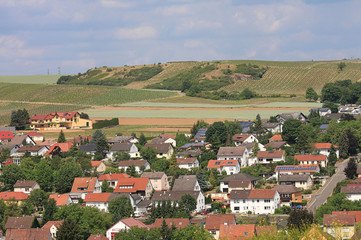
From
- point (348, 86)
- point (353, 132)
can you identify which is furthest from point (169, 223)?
point (348, 86)

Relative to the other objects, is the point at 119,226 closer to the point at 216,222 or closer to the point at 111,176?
the point at 216,222

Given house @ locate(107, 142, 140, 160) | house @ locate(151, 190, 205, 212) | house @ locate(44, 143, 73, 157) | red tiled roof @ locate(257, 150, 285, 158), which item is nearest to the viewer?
house @ locate(151, 190, 205, 212)

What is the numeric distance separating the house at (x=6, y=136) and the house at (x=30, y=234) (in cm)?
4156

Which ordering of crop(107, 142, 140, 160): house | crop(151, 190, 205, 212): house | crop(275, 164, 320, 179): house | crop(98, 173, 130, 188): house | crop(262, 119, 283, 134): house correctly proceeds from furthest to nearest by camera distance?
crop(262, 119, 283, 134): house
crop(107, 142, 140, 160): house
crop(98, 173, 130, 188): house
crop(275, 164, 320, 179): house
crop(151, 190, 205, 212): house

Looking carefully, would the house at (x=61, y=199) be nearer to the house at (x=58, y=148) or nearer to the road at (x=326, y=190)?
the house at (x=58, y=148)

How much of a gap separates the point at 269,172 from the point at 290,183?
4.73 meters

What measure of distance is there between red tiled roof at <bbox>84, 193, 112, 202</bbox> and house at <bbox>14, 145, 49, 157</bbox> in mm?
20769

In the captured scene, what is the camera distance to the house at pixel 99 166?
251 ft

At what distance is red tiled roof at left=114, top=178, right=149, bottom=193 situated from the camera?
225 ft

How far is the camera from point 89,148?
277 feet

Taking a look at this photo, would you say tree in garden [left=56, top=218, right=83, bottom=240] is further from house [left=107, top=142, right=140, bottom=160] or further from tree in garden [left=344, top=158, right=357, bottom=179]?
house [left=107, top=142, right=140, bottom=160]

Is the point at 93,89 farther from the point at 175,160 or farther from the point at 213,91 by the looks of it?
the point at 175,160

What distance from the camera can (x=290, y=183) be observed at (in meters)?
67.5

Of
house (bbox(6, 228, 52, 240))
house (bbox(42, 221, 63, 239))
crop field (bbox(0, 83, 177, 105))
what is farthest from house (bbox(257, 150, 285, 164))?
crop field (bbox(0, 83, 177, 105))
